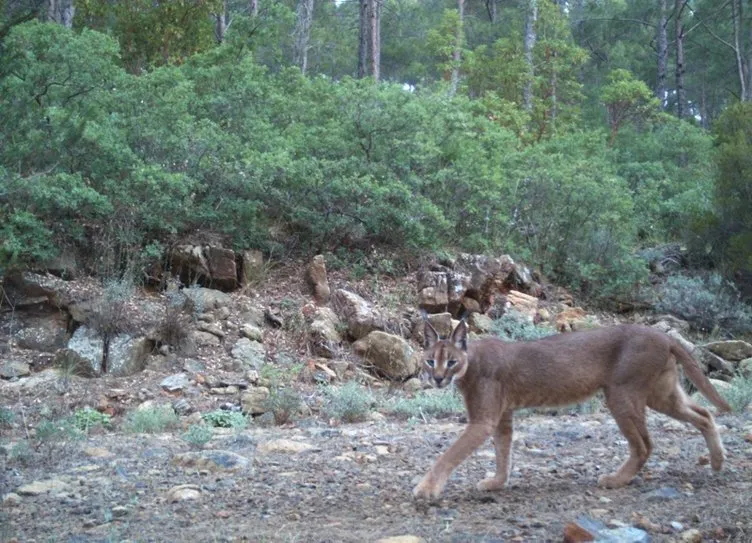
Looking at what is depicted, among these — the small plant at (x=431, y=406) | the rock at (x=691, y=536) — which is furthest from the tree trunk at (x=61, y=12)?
the rock at (x=691, y=536)

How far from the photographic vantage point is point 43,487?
268 inches

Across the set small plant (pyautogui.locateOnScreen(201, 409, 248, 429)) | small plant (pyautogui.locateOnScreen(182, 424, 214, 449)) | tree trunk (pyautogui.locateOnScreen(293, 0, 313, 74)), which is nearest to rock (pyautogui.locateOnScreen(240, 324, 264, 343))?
small plant (pyautogui.locateOnScreen(201, 409, 248, 429))

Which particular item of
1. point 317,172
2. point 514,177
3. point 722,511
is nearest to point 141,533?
point 722,511

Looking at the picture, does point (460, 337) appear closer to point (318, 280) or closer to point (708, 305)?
point (318, 280)

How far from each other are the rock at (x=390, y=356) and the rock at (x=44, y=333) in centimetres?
426

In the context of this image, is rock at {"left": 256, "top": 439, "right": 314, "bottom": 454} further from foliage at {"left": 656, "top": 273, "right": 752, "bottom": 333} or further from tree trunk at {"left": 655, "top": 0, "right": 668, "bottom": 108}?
tree trunk at {"left": 655, "top": 0, "right": 668, "bottom": 108}

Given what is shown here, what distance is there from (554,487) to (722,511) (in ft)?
4.06

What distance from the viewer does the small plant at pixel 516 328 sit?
45.0 ft

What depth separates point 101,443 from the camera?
28.6 feet

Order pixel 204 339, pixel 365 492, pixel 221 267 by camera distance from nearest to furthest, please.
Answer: pixel 365 492
pixel 204 339
pixel 221 267

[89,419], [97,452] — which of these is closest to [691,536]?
[97,452]

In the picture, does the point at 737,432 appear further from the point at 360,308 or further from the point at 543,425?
the point at 360,308

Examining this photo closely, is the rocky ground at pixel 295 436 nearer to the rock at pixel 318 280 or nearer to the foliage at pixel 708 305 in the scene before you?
the rock at pixel 318 280

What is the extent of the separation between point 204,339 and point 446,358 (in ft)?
24.1
